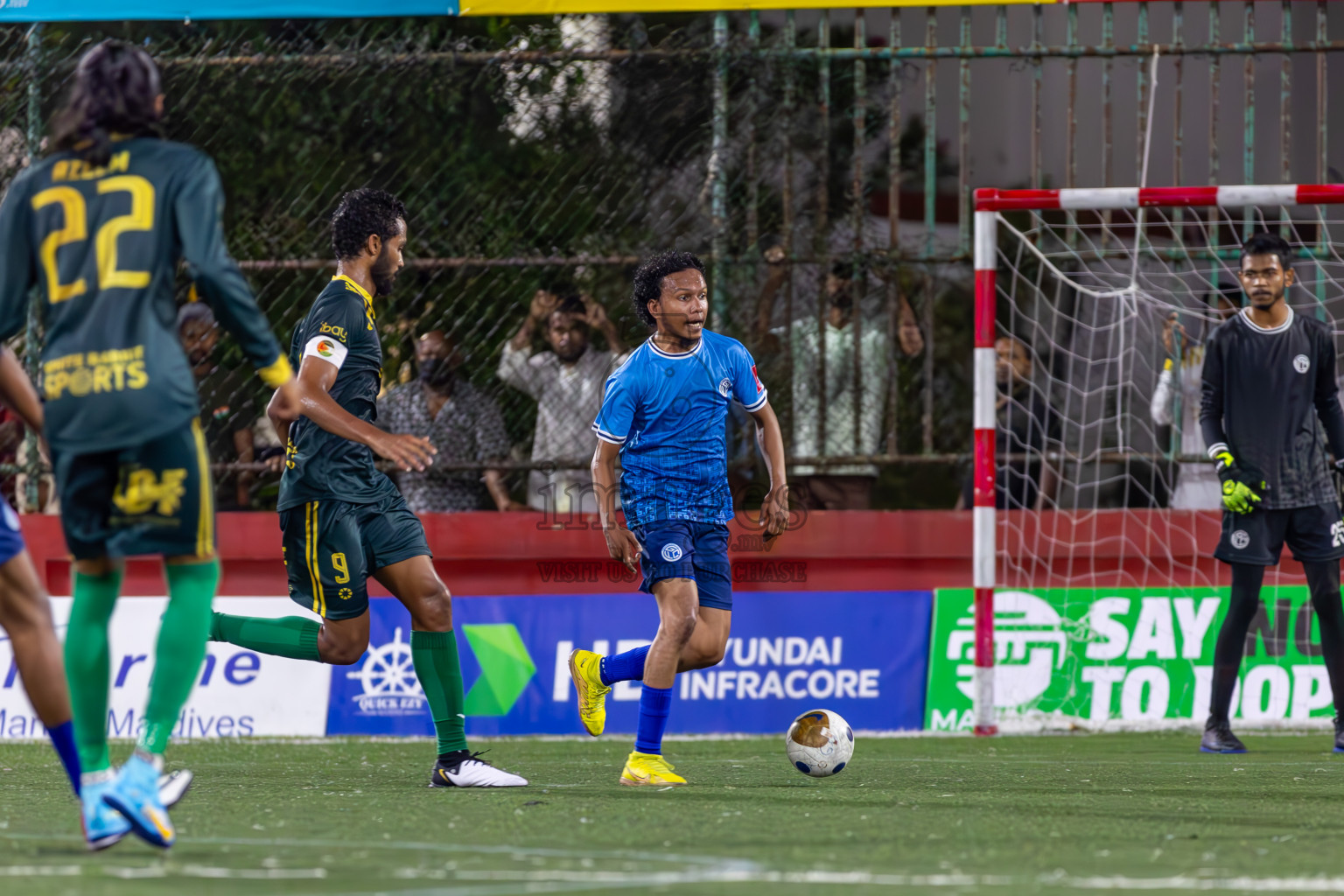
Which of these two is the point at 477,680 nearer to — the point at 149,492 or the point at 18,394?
the point at 18,394

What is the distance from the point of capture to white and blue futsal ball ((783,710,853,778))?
5758 mm

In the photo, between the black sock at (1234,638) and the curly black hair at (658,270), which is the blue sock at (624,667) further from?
the black sock at (1234,638)

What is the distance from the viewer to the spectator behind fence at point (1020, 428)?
359 inches

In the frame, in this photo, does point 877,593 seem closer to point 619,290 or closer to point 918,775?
point 619,290

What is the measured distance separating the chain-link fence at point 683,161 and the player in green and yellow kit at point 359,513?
322 centimetres

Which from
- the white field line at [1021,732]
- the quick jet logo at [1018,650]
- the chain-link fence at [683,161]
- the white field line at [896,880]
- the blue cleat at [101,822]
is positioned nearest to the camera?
the white field line at [896,880]

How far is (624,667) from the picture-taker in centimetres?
600

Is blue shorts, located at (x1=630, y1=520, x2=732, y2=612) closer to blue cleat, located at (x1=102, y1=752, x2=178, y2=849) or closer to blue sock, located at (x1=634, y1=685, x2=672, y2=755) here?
blue sock, located at (x1=634, y1=685, x2=672, y2=755)

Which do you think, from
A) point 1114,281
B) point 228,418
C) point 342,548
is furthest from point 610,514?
point 1114,281

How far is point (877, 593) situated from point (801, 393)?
4.13 feet

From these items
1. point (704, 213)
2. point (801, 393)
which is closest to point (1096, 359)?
point (801, 393)

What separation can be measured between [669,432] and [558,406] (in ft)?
11.2

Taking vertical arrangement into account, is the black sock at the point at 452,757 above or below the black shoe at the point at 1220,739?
above

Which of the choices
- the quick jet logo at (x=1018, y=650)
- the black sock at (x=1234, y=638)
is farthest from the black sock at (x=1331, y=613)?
the quick jet logo at (x=1018, y=650)
